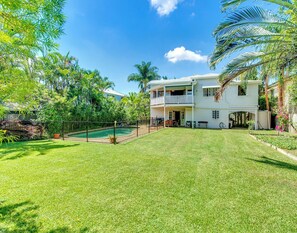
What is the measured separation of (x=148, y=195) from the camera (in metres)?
Answer: 3.83

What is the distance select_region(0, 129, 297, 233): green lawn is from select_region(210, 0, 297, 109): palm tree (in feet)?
13.9

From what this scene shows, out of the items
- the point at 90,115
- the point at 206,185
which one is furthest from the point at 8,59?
the point at 90,115

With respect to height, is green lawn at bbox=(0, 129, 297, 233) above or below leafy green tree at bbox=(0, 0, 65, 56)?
below

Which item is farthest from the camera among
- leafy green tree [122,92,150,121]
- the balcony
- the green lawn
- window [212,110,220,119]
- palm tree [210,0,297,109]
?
leafy green tree [122,92,150,121]

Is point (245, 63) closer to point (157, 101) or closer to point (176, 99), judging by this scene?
point (176, 99)

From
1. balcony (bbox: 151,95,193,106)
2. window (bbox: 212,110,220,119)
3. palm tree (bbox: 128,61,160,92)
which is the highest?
palm tree (bbox: 128,61,160,92)

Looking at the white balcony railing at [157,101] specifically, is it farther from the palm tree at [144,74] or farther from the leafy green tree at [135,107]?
the palm tree at [144,74]

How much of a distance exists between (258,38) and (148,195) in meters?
7.19

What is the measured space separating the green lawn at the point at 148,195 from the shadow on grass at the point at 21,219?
0.05 feet

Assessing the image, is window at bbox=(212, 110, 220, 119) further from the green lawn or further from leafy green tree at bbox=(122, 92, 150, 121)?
the green lawn

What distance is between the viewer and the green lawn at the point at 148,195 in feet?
9.30

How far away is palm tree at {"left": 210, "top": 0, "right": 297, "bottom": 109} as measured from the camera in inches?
220

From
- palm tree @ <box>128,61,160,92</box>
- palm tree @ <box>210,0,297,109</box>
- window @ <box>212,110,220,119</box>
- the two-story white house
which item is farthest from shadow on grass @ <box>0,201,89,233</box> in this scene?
palm tree @ <box>128,61,160,92</box>

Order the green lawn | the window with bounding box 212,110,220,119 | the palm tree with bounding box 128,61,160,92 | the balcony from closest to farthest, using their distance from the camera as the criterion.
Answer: the green lawn → the balcony → the window with bounding box 212,110,220,119 → the palm tree with bounding box 128,61,160,92
